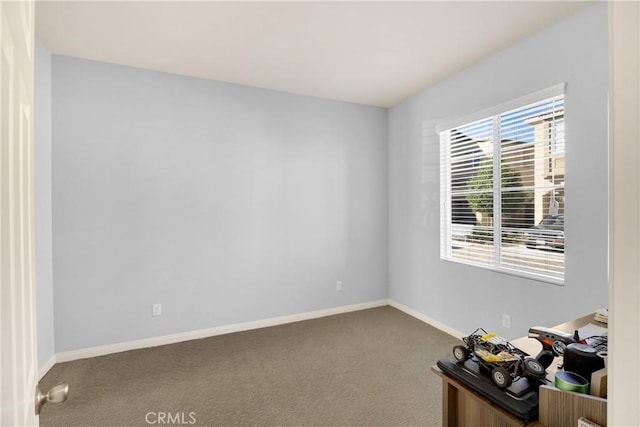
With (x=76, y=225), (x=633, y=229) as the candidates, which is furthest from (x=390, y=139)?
(x=633, y=229)

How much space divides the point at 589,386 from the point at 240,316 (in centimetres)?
318

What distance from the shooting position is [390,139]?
4293mm

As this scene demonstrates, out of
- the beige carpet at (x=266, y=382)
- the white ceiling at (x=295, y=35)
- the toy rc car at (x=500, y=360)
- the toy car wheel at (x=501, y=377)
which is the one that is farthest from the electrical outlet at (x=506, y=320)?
the white ceiling at (x=295, y=35)

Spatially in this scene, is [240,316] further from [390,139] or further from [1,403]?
[1,403]

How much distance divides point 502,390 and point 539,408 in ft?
0.35

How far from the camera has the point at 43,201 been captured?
8.67 ft

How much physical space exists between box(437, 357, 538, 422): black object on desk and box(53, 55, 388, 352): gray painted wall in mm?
2737

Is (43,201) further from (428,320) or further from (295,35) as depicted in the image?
(428,320)

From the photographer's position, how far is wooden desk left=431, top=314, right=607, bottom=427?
830 millimetres

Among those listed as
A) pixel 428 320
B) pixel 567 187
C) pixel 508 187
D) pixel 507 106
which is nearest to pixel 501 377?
pixel 567 187

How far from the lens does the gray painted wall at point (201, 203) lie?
2.88 m

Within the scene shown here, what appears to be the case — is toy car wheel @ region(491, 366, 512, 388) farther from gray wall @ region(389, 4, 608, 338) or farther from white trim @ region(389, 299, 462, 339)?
white trim @ region(389, 299, 462, 339)

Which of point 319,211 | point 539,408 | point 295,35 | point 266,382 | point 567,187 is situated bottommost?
point 266,382

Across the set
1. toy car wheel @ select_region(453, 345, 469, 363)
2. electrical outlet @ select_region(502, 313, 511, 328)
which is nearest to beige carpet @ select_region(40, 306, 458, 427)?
electrical outlet @ select_region(502, 313, 511, 328)
